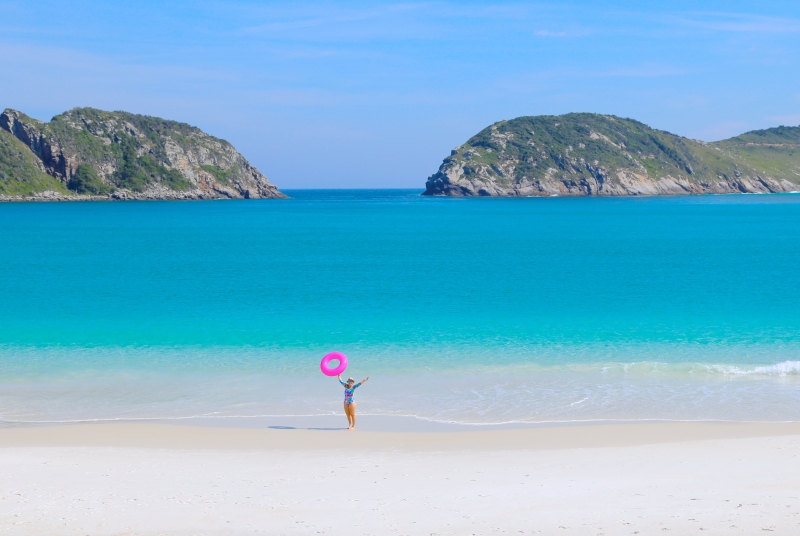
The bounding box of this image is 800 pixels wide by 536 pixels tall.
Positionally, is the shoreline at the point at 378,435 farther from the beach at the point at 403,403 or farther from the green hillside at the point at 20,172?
the green hillside at the point at 20,172

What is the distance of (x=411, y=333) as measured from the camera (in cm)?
2498

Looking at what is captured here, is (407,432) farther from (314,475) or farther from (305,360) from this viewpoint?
(305,360)

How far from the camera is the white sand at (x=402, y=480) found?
340 inches

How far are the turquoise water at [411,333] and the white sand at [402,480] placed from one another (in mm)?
1878

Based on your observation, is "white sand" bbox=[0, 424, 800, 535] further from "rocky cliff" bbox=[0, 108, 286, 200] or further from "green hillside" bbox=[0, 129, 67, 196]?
"green hillside" bbox=[0, 129, 67, 196]

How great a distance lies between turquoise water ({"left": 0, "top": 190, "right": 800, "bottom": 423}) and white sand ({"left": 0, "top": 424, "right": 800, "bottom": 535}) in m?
1.88

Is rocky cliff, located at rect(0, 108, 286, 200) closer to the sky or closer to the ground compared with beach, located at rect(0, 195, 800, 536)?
closer to the sky

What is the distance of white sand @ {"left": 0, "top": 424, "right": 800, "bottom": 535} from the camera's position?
8.63 meters

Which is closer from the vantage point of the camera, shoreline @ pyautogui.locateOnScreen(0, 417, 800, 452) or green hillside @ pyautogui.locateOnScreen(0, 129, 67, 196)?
shoreline @ pyautogui.locateOnScreen(0, 417, 800, 452)

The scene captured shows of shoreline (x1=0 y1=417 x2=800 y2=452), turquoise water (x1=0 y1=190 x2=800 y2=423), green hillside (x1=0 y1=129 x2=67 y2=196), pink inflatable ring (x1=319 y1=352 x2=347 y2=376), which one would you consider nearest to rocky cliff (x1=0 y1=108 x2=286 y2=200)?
green hillside (x1=0 y1=129 x2=67 y2=196)

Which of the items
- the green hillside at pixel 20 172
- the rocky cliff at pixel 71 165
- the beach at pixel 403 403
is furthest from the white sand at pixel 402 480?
the green hillside at pixel 20 172

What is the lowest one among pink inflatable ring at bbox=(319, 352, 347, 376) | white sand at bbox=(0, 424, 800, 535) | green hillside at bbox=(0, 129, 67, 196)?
white sand at bbox=(0, 424, 800, 535)

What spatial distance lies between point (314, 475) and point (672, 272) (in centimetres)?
3667

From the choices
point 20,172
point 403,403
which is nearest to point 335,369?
point 403,403
